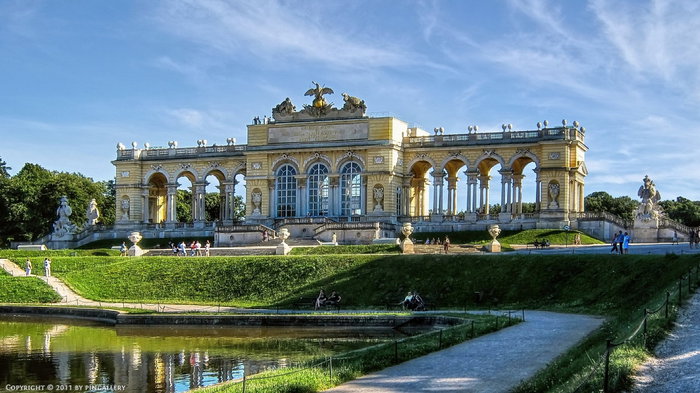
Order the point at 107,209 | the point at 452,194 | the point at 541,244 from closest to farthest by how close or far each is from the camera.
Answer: the point at 541,244
the point at 452,194
the point at 107,209

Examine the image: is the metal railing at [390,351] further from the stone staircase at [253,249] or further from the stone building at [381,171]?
the stone building at [381,171]

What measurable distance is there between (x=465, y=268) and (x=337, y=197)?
1213 inches

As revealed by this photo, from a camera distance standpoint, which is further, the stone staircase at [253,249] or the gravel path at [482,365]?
the stone staircase at [253,249]

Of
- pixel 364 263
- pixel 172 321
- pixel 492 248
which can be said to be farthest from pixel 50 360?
pixel 492 248

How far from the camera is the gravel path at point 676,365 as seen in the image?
17.4m

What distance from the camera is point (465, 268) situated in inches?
1849

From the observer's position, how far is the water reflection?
26.8 meters

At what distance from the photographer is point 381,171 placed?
2938 inches

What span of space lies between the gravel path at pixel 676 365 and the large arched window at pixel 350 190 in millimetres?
53294

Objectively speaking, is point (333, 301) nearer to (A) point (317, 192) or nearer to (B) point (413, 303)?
(B) point (413, 303)

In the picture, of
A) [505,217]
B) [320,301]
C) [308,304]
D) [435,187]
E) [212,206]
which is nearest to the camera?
[320,301]

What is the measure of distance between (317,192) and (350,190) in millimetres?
2830

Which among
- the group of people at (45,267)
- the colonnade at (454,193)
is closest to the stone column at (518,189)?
the colonnade at (454,193)

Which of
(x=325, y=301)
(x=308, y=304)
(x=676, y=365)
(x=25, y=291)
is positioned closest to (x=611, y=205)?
(x=308, y=304)
